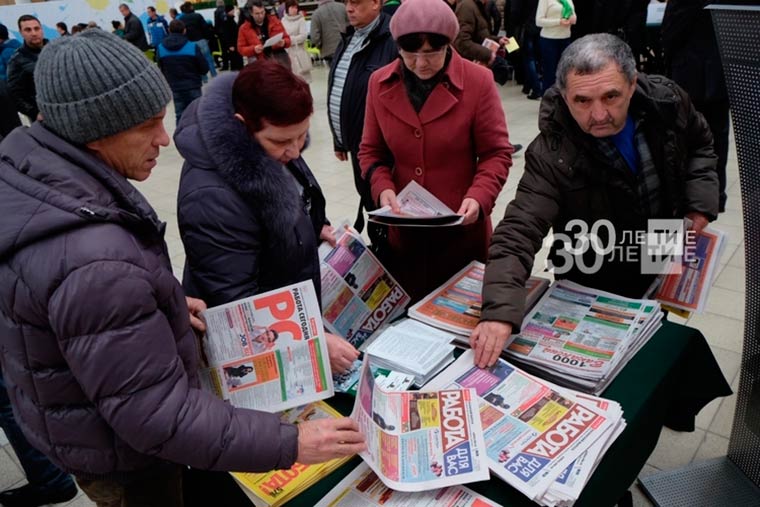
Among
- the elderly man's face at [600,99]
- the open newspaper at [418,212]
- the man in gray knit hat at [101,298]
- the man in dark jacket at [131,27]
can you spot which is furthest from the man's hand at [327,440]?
the man in dark jacket at [131,27]

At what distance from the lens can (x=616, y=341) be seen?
1371mm

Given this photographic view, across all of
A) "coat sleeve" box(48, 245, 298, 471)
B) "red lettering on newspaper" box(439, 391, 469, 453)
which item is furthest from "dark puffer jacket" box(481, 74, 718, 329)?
"coat sleeve" box(48, 245, 298, 471)

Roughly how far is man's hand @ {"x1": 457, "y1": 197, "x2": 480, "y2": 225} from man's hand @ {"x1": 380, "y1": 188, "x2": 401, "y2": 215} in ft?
0.72

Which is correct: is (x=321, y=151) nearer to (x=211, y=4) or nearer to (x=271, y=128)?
(x=271, y=128)

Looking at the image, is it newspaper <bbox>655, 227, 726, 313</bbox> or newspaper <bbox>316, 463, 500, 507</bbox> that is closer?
newspaper <bbox>316, 463, 500, 507</bbox>

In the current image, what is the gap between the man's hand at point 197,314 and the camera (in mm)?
1177

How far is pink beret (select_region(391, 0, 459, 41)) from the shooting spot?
5.82 feet

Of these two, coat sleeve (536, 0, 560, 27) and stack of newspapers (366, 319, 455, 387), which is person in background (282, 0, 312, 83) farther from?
stack of newspapers (366, 319, 455, 387)

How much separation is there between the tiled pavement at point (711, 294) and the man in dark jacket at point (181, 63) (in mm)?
831

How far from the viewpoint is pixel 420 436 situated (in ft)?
3.69

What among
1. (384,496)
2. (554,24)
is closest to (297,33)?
(554,24)

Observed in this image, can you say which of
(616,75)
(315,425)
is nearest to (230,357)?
(315,425)

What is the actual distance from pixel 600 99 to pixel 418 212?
64 cm

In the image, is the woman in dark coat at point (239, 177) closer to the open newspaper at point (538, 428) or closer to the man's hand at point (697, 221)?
the open newspaper at point (538, 428)
